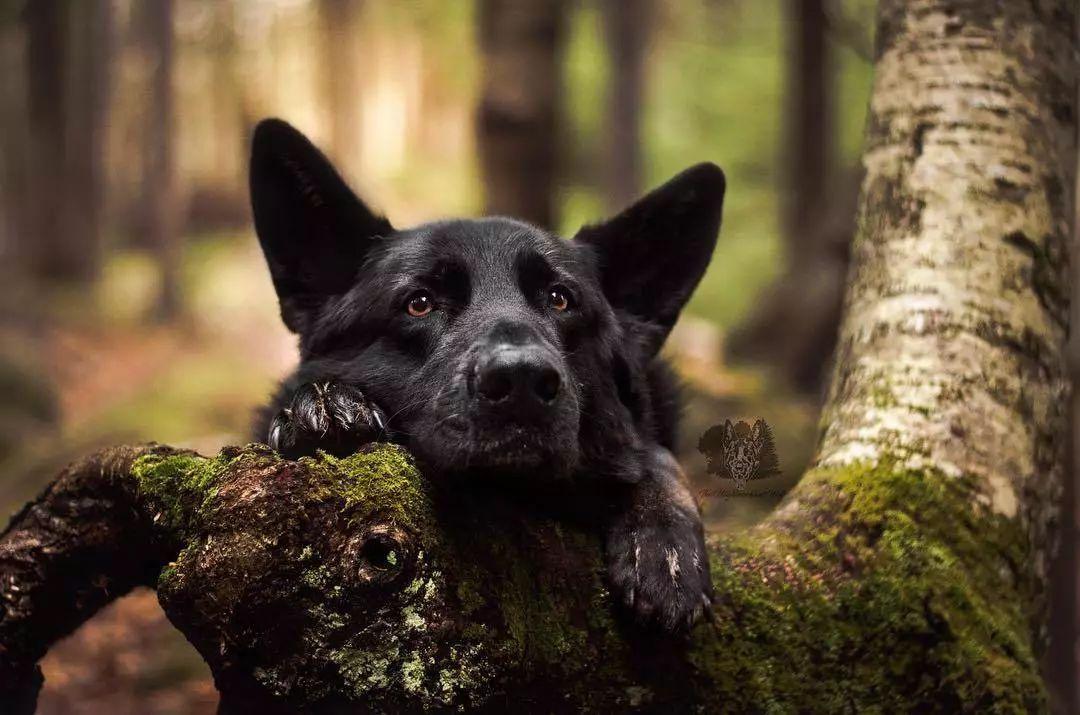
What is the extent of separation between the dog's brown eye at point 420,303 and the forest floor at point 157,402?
1.15m

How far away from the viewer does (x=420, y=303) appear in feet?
11.0

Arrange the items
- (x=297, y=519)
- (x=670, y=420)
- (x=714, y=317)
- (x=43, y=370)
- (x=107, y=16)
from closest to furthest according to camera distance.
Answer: (x=297, y=519), (x=670, y=420), (x=43, y=370), (x=714, y=317), (x=107, y=16)

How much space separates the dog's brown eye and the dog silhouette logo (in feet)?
3.58

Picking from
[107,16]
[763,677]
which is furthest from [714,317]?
[107,16]

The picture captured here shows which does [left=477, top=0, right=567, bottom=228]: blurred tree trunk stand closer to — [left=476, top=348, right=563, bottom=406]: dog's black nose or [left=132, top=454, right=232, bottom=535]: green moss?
[left=476, top=348, right=563, bottom=406]: dog's black nose

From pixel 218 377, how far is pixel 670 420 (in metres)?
11.8

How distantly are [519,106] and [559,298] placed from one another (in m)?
5.57

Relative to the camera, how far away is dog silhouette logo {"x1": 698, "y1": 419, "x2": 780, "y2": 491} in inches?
109

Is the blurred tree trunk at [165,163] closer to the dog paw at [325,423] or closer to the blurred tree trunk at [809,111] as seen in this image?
the blurred tree trunk at [809,111]

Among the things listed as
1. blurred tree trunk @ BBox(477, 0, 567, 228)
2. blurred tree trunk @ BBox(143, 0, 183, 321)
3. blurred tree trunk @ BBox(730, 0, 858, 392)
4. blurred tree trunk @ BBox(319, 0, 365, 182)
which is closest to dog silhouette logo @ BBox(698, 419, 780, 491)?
blurred tree trunk @ BBox(477, 0, 567, 228)

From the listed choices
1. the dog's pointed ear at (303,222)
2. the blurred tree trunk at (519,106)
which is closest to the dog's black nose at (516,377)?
the dog's pointed ear at (303,222)

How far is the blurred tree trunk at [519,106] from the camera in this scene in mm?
8617

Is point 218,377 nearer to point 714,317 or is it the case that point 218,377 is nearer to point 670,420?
point 714,317

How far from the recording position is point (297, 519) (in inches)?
86.9
